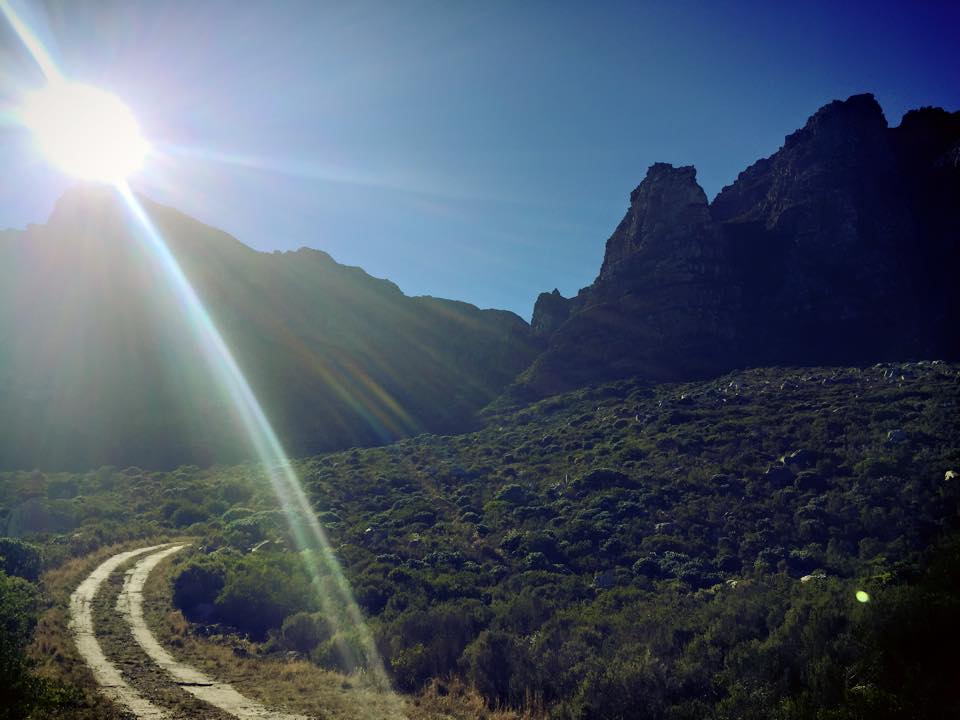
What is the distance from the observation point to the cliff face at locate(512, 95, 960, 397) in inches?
2469

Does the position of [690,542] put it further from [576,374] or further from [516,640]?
[576,374]

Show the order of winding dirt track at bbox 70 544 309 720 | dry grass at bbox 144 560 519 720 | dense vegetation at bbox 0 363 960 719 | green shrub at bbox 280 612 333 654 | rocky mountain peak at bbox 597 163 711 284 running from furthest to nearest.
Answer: rocky mountain peak at bbox 597 163 711 284 → green shrub at bbox 280 612 333 654 → dry grass at bbox 144 560 519 720 → winding dirt track at bbox 70 544 309 720 → dense vegetation at bbox 0 363 960 719

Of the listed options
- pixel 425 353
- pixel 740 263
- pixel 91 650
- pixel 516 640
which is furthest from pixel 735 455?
pixel 425 353

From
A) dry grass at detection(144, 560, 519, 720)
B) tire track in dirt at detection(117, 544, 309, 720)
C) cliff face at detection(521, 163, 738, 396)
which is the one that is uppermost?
cliff face at detection(521, 163, 738, 396)

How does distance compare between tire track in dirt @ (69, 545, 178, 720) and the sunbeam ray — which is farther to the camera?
the sunbeam ray

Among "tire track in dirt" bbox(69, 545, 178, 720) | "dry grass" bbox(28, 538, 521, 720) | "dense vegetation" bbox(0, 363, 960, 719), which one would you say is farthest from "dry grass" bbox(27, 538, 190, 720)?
"dense vegetation" bbox(0, 363, 960, 719)

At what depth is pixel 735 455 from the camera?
110 ft

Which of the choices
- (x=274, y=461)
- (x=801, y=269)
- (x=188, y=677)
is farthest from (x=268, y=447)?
(x=801, y=269)

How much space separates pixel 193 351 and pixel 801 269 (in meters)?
84.5

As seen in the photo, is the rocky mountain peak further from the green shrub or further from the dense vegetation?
the green shrub

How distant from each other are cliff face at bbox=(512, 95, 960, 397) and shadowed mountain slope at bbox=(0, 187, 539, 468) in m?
22.4

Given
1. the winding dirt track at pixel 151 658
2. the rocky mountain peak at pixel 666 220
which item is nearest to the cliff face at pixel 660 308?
the rocky mountain peak at pixel 666 220

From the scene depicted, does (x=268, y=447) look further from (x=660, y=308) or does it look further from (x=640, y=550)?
(x=640, y=550)

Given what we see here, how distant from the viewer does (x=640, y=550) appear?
23.6 m
